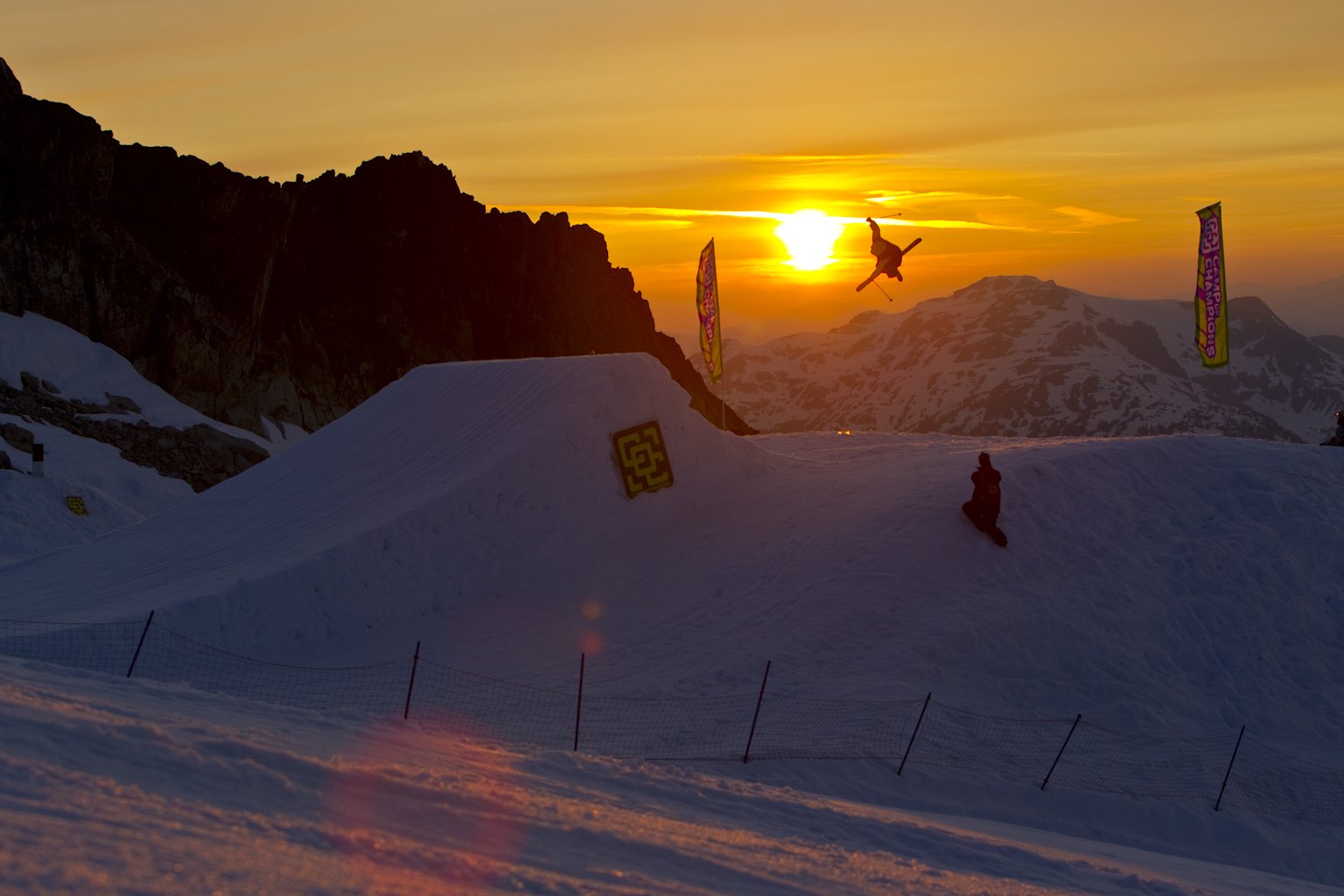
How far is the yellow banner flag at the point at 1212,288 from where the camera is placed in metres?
29.2

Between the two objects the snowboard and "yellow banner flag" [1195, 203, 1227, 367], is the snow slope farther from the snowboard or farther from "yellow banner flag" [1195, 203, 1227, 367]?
"yellow banner flag" [1195, 203, 1227, 367]

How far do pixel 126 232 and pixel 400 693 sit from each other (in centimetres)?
4981

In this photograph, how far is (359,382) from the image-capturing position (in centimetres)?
7206

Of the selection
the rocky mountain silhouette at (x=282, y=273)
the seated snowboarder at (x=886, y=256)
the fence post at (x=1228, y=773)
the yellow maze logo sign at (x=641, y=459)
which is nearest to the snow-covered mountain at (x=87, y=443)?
the rocky mountain silhouette at (x=282, y=273)

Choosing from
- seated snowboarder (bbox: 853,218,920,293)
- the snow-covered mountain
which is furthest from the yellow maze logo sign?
the snow-covered mountain

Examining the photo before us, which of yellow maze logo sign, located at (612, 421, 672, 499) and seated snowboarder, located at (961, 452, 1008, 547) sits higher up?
yellow maze logo sign, located at (612, 421, 672, 499)

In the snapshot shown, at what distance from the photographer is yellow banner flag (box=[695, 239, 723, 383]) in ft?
112

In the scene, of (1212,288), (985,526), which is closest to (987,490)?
(985,526)

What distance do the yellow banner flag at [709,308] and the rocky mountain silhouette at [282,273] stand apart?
32474 millimetres

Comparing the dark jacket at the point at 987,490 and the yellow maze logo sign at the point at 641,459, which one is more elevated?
the yellow maze logo sign at the point at 641,459

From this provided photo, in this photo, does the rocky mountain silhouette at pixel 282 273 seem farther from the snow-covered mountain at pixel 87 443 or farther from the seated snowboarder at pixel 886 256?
the seated snowboarder at pixel 886 256

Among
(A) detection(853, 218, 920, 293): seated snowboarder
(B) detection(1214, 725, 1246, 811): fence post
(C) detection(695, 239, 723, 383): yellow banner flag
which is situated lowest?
(B) detection(1214, 725, 1246, 811): fence post

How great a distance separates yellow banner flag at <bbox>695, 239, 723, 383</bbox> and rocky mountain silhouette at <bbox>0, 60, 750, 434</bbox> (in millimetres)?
32474

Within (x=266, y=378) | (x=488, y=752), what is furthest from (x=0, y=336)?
(x=488, y=752)
